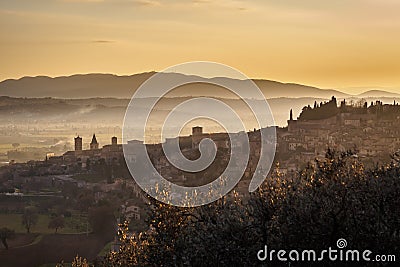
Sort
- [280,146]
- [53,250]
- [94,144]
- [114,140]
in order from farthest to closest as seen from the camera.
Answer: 1. [94,144]
2. [114,140]
3. [280,146]
4. [53,250]

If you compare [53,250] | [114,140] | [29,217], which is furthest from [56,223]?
[114,140]

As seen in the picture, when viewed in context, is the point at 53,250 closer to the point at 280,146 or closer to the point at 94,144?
the point at 280,146

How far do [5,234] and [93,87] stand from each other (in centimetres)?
3127

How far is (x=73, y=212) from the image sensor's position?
37250 mm

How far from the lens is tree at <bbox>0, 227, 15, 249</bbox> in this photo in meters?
29.0

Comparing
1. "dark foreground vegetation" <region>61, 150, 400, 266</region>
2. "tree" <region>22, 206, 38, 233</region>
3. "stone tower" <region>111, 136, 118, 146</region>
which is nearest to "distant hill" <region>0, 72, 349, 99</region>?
"stone tower" <region>111, 136, 118, 146</region>

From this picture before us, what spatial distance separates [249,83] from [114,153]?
77.5 ft

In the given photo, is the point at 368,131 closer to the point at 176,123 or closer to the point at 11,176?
the point at 176,123

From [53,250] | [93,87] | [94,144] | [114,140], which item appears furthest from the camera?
[93,87]

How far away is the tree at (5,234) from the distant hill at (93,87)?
15233 mm

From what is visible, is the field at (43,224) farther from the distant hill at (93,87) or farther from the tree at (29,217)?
the distant hill at (93,87)

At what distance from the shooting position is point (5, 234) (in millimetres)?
30062

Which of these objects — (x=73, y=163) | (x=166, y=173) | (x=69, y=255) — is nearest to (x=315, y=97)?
(x=73, y=163)

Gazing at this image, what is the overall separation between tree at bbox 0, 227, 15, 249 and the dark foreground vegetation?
21401 mm
